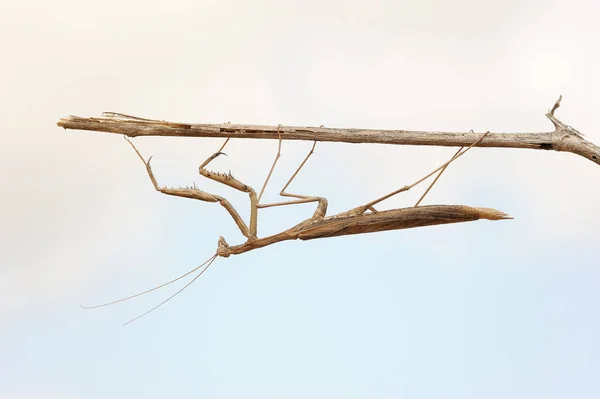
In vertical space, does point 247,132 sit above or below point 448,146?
above

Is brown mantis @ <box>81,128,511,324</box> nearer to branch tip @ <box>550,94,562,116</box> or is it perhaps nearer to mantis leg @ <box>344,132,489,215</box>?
mantis leg @ <box>344,132,489,215</box>

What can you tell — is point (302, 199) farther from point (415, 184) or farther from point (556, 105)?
point (556, 105)

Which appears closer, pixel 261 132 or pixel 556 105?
pixel 261 132

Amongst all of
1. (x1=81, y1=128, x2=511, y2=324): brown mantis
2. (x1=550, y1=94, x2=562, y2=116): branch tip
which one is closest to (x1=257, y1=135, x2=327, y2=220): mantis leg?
(x1=81, y1=128, x2=511, y2=324): brown mantis

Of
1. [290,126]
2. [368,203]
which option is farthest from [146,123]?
[368,203]

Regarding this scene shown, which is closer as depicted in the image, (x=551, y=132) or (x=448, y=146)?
(x=448, y=146)

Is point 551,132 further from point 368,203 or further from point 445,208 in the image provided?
point 368,203

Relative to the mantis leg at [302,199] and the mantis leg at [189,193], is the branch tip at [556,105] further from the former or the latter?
the mantis leg at [189,193]

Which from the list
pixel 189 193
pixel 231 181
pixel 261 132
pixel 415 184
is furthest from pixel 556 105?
pixel 189 193
